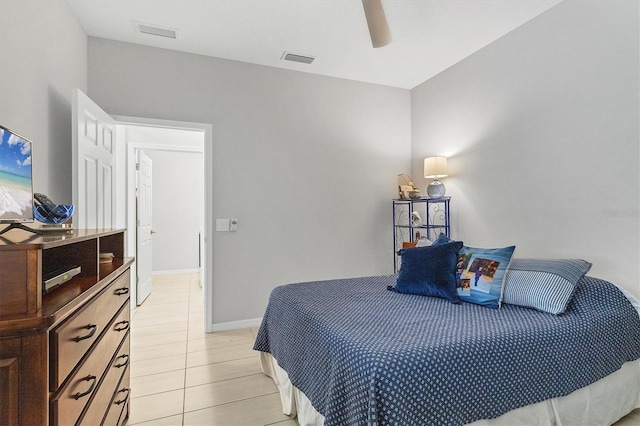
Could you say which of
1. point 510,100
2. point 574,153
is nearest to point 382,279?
point 574,153

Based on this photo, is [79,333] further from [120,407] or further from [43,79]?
[43,79]

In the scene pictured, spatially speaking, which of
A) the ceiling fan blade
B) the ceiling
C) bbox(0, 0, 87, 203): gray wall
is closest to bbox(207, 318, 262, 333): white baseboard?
bbox(0, 0, 87, 203): gray wall

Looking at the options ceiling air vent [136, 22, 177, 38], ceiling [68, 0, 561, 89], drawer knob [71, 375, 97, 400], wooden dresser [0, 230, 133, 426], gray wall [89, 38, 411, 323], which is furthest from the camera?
gray wall [89, 38, 411, 323]

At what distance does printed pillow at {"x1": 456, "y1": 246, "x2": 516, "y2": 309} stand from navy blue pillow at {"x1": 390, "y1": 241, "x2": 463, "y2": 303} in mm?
54

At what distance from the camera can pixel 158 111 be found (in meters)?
3.17

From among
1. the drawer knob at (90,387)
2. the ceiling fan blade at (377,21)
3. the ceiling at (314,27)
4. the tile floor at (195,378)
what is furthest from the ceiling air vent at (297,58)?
the drawer knob at (90,387)

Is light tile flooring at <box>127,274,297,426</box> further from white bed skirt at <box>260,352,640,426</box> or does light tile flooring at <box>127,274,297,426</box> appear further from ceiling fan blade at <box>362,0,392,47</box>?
ceiling fan blade at <box>362,0,392,47</box>

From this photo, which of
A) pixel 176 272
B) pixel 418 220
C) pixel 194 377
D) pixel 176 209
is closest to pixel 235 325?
pixel 194 377

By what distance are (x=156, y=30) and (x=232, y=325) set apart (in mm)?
2851

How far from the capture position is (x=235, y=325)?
11.2ft

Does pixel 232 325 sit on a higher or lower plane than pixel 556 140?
lower

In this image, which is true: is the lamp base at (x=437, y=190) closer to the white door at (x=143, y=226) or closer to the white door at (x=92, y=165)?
the white door at (x=92, y=165)

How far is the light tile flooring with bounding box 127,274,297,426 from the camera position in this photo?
1966 mm

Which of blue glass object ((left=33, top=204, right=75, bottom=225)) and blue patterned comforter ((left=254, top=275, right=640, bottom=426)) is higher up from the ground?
blue glass object ((left=33, top=204, right=75, bottom=225))
